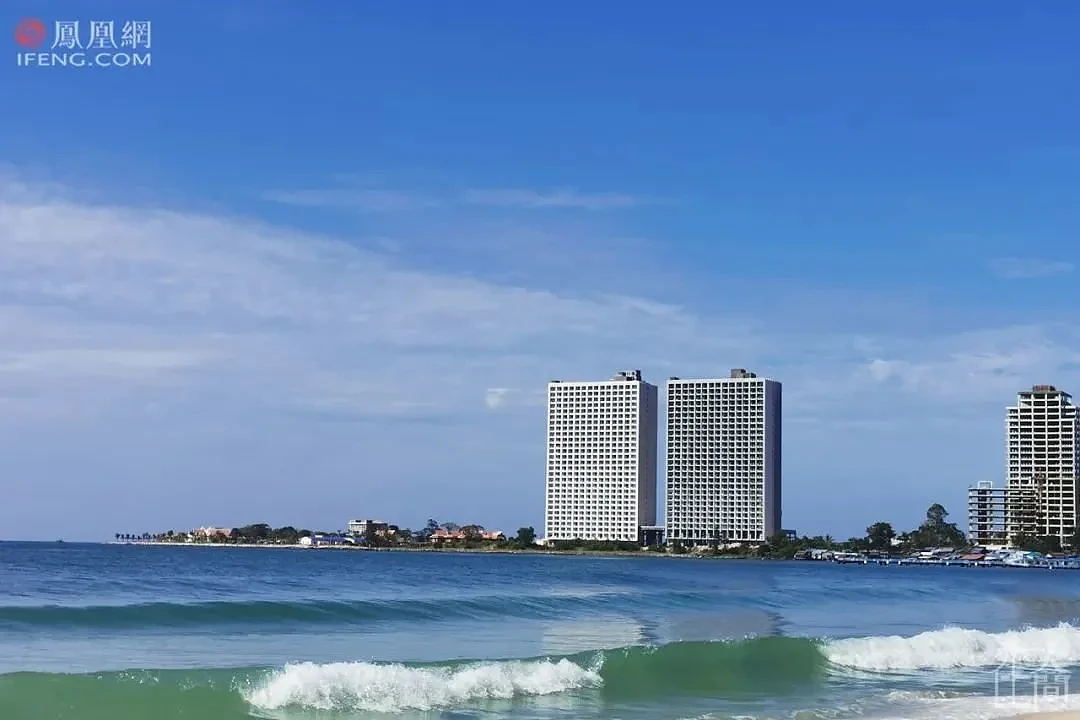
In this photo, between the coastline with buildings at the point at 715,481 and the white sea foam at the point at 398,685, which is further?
the coastline with buildings at the point at 715,481

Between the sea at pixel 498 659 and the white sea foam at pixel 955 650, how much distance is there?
0.06 meters

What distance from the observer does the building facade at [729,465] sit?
169125mm

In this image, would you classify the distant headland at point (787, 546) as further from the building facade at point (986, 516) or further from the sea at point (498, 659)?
the sea at point (498, 659)

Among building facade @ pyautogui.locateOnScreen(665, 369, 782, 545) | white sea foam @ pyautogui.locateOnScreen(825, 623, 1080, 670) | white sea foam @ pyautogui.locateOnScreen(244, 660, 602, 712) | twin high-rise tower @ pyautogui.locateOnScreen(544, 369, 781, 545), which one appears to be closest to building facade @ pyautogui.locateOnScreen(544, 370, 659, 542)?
twin high-rise tower @ pyautogui.locateOnScreen(544, 369, 781, 545)

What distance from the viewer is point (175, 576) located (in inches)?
2290

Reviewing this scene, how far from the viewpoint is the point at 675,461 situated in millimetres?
175750

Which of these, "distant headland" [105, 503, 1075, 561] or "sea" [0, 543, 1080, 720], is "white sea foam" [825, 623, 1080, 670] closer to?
"sea" [0, 543, 1080, 720]

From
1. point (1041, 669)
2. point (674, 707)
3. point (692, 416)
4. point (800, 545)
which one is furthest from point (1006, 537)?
point (674, 707)

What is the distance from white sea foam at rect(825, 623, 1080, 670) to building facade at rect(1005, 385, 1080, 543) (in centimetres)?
14393

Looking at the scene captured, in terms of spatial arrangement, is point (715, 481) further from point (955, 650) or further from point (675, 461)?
point (955, 650)

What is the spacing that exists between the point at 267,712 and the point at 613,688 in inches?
250

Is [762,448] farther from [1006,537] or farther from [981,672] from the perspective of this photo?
[981,672]

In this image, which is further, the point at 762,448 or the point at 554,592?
the point at 762,448

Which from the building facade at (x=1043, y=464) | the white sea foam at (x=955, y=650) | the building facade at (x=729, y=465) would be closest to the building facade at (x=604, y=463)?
the building facade at (x=729, y=465)
